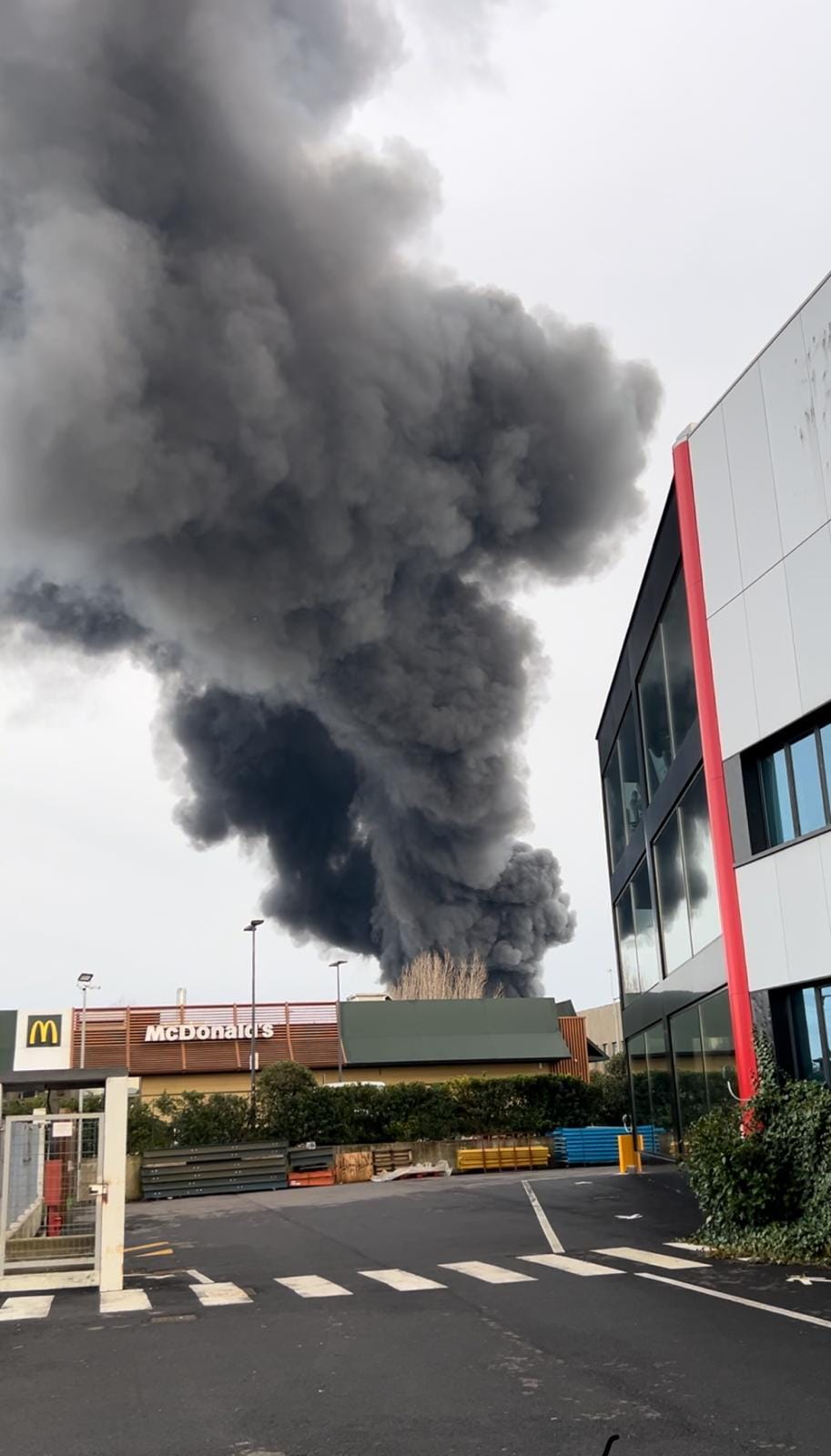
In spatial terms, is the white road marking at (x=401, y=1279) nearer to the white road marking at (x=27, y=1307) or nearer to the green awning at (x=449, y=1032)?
the white road marking at (x=27, y=1307)

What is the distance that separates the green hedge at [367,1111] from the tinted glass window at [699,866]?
19.3 meters

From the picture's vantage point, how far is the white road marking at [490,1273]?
11484 mm

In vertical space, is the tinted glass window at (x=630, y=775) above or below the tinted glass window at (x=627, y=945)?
above

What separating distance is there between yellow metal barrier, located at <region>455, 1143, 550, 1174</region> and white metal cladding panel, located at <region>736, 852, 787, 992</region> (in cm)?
2045

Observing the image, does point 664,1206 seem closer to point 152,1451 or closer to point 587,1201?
point 587,1201

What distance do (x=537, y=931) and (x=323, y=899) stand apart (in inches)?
665

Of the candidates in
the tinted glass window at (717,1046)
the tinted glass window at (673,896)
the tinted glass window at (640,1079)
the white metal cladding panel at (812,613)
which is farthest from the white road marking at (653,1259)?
the tinted glass window at (640,1079)

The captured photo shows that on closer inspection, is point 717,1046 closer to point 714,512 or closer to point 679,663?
point 679,663

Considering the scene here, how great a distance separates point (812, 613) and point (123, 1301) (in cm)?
1013

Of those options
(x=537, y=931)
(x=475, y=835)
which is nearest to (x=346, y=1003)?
(x=475, y=835)

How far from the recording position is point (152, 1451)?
5.91 metres

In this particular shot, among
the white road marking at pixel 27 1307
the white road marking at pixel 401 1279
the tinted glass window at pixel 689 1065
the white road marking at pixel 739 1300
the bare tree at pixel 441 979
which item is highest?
the bare tree at pixel 441 979

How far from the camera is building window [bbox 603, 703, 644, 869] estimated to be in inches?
997

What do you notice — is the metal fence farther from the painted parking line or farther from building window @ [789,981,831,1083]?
building window @ [789,981,831,1083]
